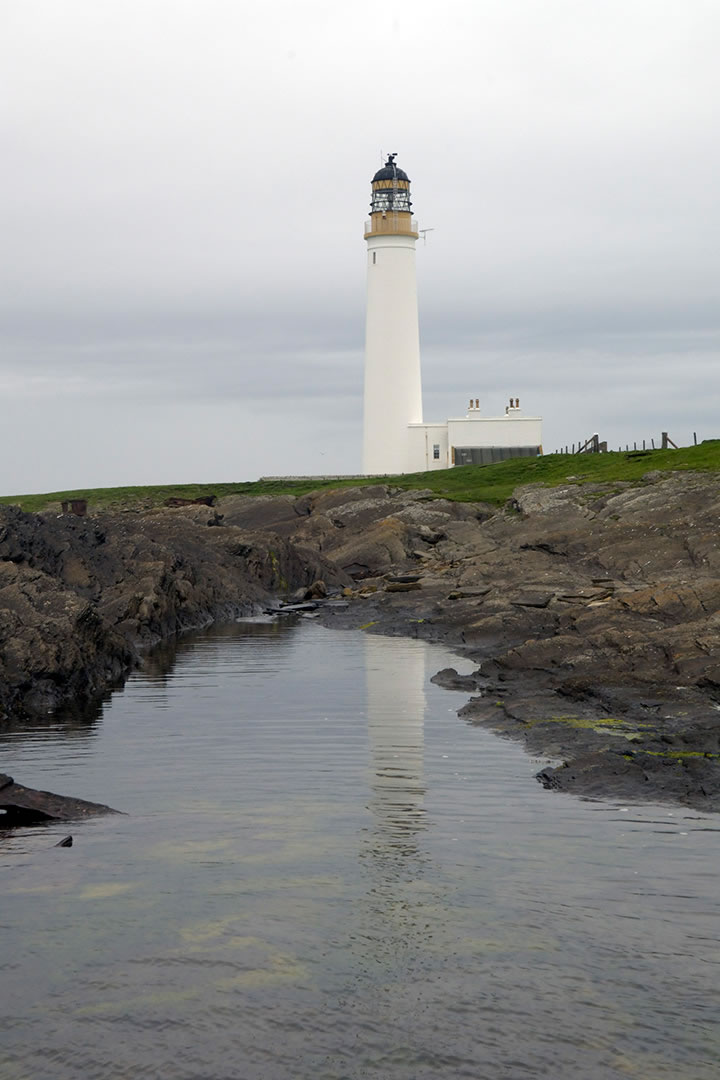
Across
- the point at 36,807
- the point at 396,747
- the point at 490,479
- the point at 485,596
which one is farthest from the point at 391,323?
the point at 36,807

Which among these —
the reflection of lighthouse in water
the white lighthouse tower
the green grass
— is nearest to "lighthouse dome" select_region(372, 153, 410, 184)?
the white lighthouse tower

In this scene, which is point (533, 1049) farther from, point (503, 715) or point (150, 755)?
point (503, 715)

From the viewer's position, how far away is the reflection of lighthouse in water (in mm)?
13455

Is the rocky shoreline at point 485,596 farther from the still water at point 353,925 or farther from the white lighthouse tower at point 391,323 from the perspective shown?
the white lighthouse tower at point 391,323

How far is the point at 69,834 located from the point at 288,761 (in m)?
4.71

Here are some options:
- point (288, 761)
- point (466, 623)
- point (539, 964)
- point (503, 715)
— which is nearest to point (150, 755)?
point (288, 761)

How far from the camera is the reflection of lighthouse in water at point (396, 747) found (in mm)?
13455

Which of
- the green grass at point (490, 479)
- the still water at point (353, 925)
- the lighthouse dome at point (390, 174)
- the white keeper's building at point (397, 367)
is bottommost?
the still water at point (353, 925)

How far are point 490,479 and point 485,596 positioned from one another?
3561 cm

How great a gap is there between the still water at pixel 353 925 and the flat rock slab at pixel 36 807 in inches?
15.4

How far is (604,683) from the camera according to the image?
21750 mm

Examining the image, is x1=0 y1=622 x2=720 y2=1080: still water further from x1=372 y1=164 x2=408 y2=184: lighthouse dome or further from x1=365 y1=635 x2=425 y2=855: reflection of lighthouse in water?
x1=372 y1=164 x2=408 y2=184: lighthouse dome

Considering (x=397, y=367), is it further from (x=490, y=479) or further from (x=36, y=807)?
(x=36, y=807)

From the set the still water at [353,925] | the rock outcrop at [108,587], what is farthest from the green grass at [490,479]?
the still water at [353,925]
